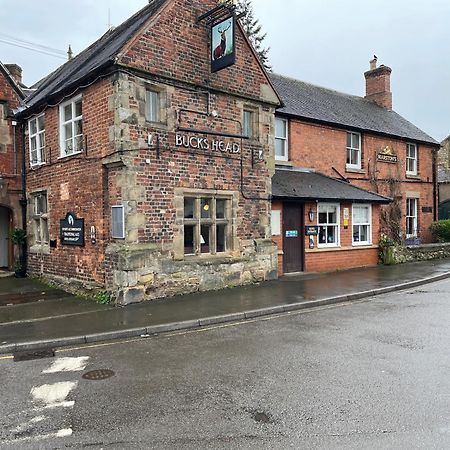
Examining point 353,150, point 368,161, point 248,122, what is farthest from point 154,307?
point 368,161

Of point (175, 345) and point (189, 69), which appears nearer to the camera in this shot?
point (175, 345)

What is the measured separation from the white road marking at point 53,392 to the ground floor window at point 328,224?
1191cm

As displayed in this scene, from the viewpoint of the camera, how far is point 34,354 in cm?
696

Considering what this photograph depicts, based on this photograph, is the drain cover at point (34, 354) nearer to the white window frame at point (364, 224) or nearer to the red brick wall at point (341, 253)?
Answer: the red brick wall at point (341, 253)

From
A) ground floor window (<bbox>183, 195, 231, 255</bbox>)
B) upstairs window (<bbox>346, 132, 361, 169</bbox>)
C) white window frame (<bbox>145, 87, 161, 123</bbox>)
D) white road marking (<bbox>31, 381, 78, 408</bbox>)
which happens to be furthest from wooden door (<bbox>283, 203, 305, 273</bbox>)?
white road marking (<bbox>31, 381, 78, 408</bbox>)

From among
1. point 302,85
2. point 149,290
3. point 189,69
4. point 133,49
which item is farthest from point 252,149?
point 302,85

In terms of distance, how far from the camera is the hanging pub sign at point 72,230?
11609 millimetres

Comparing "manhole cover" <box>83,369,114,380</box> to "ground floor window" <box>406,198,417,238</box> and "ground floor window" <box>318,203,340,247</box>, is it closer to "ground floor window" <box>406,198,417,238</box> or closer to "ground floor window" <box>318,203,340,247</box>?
"ground floor window" <box>318,203,340,247</box>

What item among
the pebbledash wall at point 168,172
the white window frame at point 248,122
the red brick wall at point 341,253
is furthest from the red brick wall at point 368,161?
the pebbledash wall at point 168,172

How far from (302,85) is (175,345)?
59.5 feet

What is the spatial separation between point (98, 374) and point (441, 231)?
22.4m

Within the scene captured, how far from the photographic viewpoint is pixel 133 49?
10.5 m

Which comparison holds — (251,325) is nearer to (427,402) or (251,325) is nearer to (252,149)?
(427,402)

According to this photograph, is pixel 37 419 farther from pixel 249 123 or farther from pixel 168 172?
pixel 249 123
